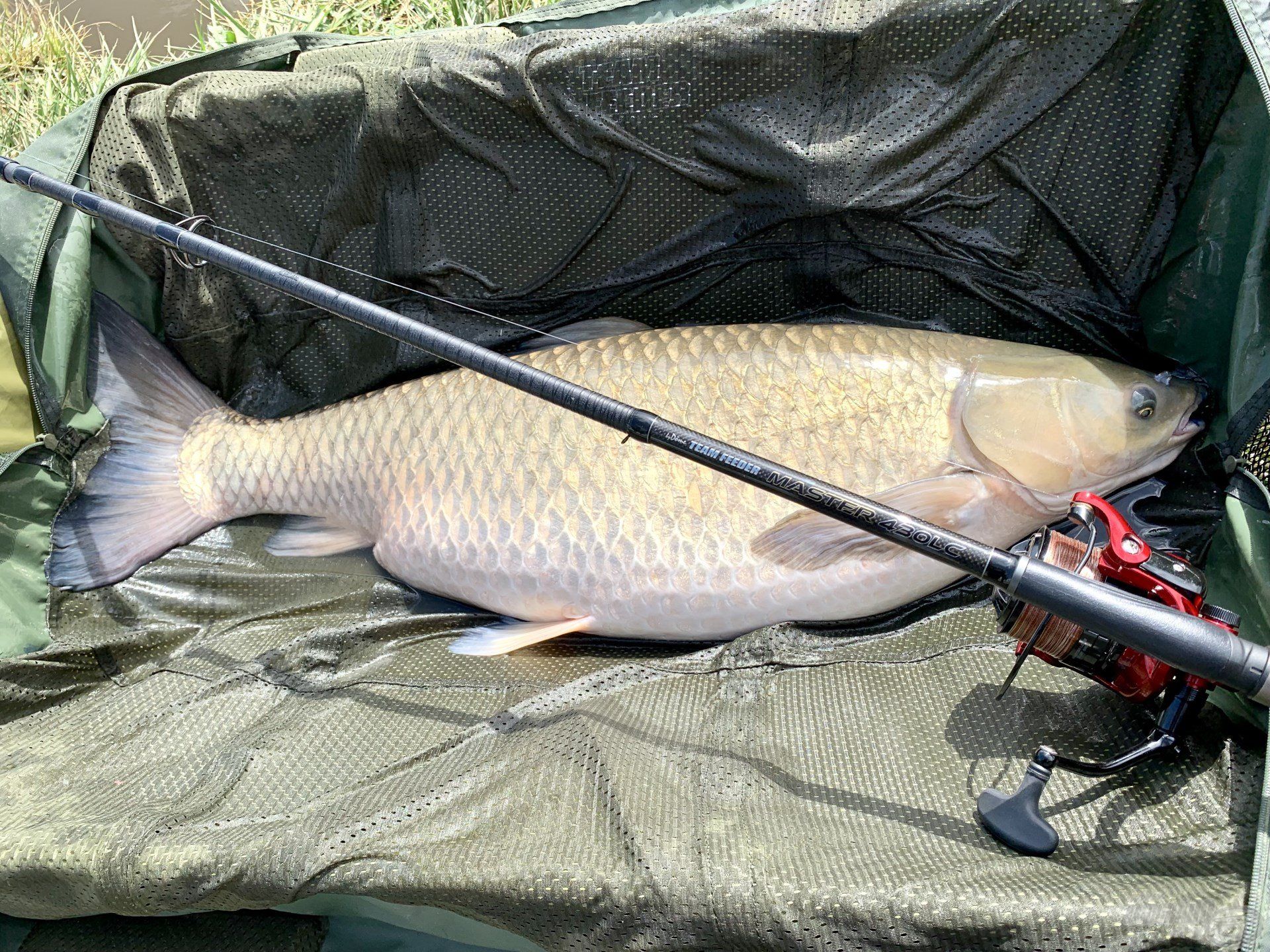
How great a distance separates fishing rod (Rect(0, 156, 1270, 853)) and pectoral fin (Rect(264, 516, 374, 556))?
2.40 feet

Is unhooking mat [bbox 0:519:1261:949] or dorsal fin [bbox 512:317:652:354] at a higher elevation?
dorsal fin [bbox 512:317:652:354]

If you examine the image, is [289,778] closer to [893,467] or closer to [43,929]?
[43,929]

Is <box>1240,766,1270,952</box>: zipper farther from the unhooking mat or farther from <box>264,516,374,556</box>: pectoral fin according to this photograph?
<box>264,516,374,556</box>: pectoral fin

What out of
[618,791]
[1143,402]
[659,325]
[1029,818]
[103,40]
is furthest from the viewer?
[103,40]

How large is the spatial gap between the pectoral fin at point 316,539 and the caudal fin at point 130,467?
20 cm

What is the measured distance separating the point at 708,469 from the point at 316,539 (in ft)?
3.11

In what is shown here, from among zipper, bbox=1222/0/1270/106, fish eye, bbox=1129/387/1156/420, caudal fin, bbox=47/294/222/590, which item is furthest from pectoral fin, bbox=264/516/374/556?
zipper, bbox=1222/0/1270/106

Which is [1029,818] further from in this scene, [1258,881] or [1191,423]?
[1191,423]

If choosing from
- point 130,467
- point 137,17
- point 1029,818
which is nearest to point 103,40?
point 137,17

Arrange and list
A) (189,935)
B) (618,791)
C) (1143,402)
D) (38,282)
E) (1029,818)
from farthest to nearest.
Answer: (38,282) < (1143,402) < (189,935) < (618,791) < (1029,818)

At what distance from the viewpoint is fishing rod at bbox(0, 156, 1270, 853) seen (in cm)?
95

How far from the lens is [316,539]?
1976 mm

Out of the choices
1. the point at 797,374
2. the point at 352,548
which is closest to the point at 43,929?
the point at 352,548

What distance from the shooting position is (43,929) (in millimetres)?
1424
